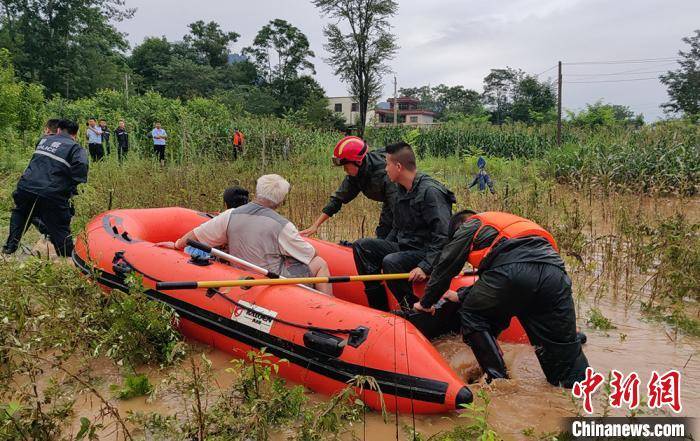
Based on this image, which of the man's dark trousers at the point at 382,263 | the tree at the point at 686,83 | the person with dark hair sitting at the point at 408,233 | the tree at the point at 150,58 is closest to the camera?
the person with dark hair sitting at the point at 408,233

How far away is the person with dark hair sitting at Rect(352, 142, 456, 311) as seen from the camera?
3693mm

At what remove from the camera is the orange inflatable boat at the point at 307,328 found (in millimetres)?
2857

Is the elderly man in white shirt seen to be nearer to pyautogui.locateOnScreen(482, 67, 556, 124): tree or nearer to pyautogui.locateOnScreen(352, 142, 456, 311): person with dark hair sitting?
pyautogui.locateOnScreen(352, 142, 456, 311): person with dark hair sitting

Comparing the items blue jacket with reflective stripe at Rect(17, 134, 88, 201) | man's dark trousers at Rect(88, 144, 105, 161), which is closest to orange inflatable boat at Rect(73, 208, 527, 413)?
blue jacket with reflective stripe at Rect(17, 134, 88, 201)

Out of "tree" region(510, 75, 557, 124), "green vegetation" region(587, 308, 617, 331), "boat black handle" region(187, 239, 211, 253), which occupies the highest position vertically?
"tree" region(510, 75, 557, 124)

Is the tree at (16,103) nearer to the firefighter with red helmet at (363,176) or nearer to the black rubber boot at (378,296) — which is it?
the firefighter with red helmet at (363,176)

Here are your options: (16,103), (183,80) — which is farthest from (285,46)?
(16,103)

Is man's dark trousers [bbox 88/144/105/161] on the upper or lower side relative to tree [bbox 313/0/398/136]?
lower

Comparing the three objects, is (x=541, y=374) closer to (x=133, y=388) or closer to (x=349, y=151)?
(x=349, y=151)

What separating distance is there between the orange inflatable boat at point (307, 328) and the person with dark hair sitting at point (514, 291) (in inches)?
14.0

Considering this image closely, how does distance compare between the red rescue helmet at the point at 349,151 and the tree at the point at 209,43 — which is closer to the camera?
the red rescue helmet at the point at 349,151

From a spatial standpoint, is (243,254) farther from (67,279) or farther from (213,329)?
(67,279)

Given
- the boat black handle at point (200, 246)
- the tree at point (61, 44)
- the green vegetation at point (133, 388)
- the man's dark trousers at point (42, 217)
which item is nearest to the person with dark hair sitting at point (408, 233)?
the boat black handle at point (200, 246)

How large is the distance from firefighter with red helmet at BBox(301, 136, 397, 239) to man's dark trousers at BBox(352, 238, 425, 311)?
1.58 ft
